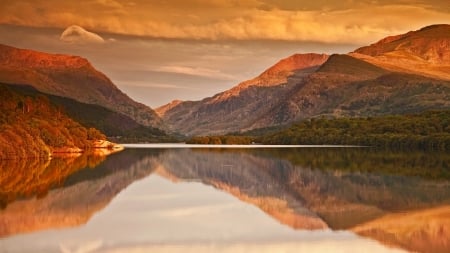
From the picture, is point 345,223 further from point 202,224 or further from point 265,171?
point 265,171

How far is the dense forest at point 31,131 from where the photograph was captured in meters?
92.8

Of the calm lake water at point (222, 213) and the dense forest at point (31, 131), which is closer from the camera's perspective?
the calm lake water at point (222, 213)

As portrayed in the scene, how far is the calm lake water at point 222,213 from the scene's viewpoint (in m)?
27.9

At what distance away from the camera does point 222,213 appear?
38.8 metres

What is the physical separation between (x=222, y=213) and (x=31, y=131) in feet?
237

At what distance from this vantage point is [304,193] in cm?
5134

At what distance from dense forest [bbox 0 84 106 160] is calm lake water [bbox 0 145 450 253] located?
25.1 meters

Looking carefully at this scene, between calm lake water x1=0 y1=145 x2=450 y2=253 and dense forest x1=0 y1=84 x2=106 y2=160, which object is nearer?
calm lake water x1=0 y1=145 x2=450 y2=253

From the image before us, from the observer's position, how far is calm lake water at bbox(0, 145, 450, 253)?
91.5 ft

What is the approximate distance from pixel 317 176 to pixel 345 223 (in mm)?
35962

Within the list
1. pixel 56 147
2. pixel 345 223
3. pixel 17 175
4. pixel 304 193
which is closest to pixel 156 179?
pixel 17 175

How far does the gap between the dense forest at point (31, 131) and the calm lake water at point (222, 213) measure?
82.2ft

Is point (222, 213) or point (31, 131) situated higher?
point (31, 131)

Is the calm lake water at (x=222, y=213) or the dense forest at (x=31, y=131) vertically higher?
the dense forest at (x=31, y=131)
